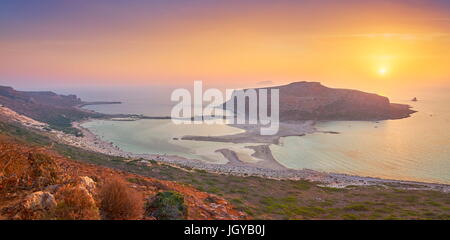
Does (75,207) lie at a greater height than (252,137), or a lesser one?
greater

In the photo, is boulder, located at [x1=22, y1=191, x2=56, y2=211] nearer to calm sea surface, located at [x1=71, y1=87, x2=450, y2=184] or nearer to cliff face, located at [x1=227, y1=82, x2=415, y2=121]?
calm sea surface, located at [x1=71, y1=87, x2=450, y2=184]

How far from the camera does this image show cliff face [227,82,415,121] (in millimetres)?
93200

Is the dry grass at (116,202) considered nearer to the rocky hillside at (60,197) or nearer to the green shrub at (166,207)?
the rocky hillside at (60,197)

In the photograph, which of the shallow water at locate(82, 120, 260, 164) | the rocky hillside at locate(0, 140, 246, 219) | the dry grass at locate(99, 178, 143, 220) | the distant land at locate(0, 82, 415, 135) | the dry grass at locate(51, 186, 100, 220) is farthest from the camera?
the distant land at locate(0, 82, 415, 135)

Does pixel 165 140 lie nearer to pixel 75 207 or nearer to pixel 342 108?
pixel 75 207

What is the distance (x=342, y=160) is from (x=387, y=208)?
980 inches

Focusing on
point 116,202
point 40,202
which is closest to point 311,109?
point 116,202

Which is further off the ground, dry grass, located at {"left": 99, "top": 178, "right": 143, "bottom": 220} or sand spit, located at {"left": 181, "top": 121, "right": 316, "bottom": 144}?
dry grass, located at {"left": 99, "top": 178, "right": 143, "bottom": 220}

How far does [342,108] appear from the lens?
99.6 m

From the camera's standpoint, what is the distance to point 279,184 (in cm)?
A: 2680

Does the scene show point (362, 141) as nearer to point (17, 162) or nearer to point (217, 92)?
→ point (17, 162)

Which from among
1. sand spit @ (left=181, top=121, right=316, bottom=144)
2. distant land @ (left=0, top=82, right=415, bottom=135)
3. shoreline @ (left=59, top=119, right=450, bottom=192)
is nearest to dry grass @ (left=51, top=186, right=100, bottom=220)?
shoreline @ (left=59, top=119, right=450, bottom=192)

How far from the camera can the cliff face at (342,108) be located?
306ft

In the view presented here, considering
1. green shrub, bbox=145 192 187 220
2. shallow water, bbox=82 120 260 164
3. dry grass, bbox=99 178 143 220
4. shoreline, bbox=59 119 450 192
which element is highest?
dry grass, bbox=99 178 143 220
